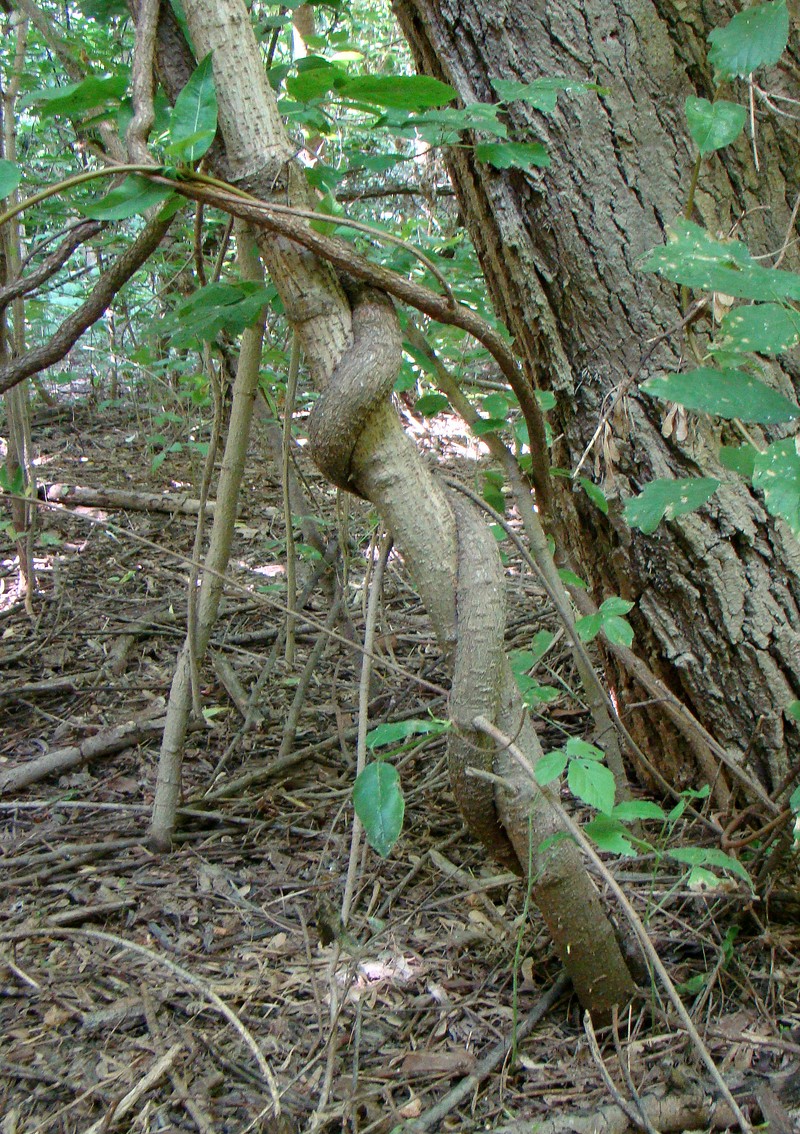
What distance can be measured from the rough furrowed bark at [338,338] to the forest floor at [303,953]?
172 millimetres

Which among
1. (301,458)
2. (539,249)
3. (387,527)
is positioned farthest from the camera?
(301,458)

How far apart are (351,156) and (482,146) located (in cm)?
51

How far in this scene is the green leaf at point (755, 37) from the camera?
4.77ft

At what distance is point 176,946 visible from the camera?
5.97 feet

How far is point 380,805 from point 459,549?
431 millimetres

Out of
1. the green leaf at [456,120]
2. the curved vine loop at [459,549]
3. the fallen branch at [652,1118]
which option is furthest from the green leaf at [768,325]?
the fallen branch at [652,1118]

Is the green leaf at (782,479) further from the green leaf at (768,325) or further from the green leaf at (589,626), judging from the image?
the green leaf at (589,626)

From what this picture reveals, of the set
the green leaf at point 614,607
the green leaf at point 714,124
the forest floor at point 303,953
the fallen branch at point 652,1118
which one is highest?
the green leaf at point 714,124

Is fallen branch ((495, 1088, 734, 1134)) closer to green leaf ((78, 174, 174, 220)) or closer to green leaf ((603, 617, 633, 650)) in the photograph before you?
green leaf ((603, 617, 633, 650))

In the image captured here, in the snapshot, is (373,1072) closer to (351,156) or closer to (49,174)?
(351,156)

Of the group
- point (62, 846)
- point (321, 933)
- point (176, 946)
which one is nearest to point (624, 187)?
point (321, 933)

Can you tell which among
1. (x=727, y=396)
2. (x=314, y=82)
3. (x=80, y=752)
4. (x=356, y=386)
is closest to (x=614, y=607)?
(x=727, y=396)

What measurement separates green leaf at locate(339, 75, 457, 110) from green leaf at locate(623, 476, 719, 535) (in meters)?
0.72

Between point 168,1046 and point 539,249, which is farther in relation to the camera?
point 539,249
